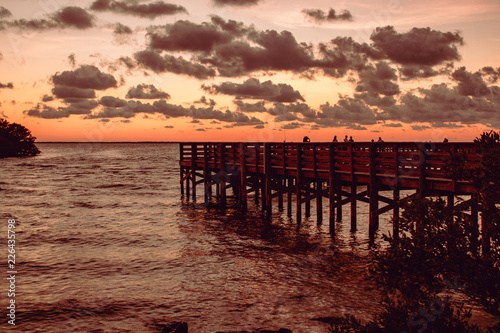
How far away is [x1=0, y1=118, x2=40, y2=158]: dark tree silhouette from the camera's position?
11621 centimetres

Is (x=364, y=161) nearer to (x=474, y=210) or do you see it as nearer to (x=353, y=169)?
(x=353, y=169)

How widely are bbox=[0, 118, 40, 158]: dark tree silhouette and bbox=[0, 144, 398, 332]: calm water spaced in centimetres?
10584

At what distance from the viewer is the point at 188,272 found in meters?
13.4

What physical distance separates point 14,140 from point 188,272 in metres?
128

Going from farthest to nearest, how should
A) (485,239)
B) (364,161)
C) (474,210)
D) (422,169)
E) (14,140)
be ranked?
1. (14,140)
2. (364,161)
3. (422,169)
4. (474,210)
5. (485,239)

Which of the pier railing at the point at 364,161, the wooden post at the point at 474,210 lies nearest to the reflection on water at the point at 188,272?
the pier railing at the point at 364,161

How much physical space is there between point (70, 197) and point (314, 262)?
84.6ft

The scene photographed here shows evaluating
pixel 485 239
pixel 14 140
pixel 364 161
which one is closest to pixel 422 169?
pixel 364 161

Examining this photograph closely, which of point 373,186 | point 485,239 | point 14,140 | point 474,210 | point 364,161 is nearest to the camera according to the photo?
point 485,239

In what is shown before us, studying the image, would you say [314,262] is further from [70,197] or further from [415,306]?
[70,197]

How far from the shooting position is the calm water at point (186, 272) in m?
9.96

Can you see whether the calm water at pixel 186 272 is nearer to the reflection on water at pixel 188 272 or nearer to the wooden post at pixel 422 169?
the reflection on water at pixel 188 272

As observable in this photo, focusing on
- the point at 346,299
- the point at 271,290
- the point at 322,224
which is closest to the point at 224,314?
the point at 271,290

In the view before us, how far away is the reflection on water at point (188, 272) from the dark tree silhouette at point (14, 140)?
106185 millimetres
